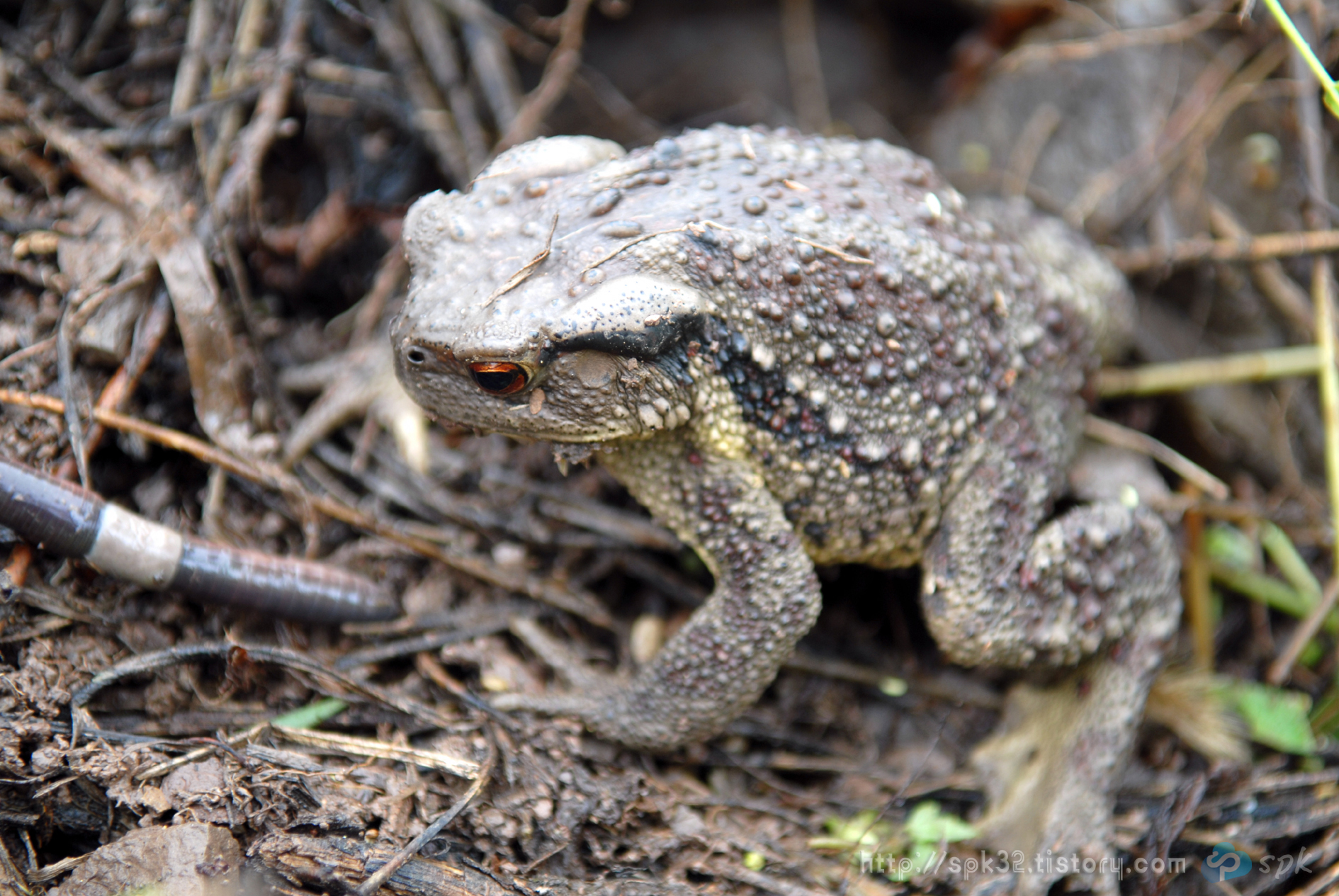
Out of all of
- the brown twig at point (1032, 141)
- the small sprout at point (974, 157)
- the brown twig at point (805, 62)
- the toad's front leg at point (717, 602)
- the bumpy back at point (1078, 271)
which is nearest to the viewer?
the toad's front leg at point (717, 602)

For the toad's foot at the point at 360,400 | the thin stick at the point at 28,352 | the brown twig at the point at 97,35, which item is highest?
the brown twig at the point at 97,35

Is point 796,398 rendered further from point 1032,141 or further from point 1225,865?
point 1032,141

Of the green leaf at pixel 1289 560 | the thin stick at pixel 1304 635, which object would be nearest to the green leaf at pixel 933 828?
the thin stick at pixel 1304 635

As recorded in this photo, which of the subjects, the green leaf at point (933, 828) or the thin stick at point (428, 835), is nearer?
the thin stick at point (428, 835)

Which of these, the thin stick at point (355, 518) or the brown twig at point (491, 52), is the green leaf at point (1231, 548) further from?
the brown twig at point (491, 52)

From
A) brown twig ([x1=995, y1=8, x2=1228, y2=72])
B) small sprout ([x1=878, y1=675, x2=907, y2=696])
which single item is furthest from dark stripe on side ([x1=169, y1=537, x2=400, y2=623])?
brown twig ([x1=995, y1=8, x2=1228, y2=72])

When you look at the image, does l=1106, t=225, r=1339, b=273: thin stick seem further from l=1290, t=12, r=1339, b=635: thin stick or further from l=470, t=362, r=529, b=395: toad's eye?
l=470, t=362, r=529, b=395: toad's eye
